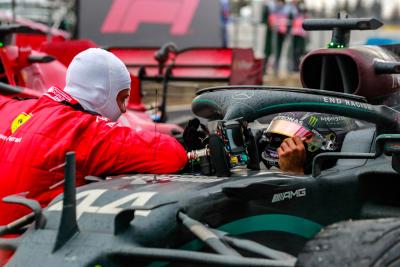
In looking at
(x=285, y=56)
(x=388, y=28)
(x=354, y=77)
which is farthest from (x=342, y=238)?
(x=388, y=28)

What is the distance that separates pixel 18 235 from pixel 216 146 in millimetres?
814

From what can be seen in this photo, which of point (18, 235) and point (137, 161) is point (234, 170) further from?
point (18, 235)

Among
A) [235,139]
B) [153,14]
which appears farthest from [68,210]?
[153,14]

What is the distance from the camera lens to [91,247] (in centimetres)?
268

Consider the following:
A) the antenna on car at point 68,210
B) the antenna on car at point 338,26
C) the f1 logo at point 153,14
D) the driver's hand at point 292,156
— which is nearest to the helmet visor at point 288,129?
the driver's hand at point 292,156

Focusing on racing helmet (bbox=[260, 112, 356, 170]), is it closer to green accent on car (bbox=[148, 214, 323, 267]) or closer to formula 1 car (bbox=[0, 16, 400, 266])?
formula 1 car (bbox=[0, 16, 400, 266])

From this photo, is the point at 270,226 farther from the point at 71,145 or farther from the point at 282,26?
the point at 282,26

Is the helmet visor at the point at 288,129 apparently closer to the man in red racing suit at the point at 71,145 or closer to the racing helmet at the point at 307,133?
the racing helmet at the point at 307,133

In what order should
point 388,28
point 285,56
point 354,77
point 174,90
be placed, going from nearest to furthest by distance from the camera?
point 354,77 < point 174,90 < point 285,56 < point 388,28

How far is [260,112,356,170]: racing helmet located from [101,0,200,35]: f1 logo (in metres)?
10.1

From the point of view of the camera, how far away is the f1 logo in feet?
44.8

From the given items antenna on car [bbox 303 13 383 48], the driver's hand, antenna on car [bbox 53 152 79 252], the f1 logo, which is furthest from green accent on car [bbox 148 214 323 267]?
the f1 logo

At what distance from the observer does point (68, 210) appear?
8.96 feet

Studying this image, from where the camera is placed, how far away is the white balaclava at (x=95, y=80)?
142 inches
